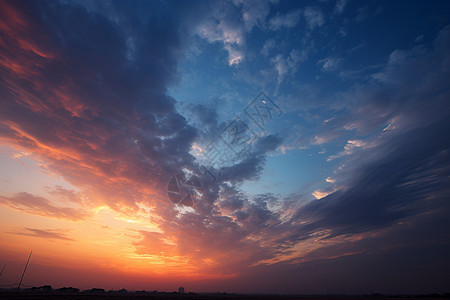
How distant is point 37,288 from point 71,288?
23430mm

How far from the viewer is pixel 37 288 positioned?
158 meters

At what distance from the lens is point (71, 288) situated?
16525 cm
